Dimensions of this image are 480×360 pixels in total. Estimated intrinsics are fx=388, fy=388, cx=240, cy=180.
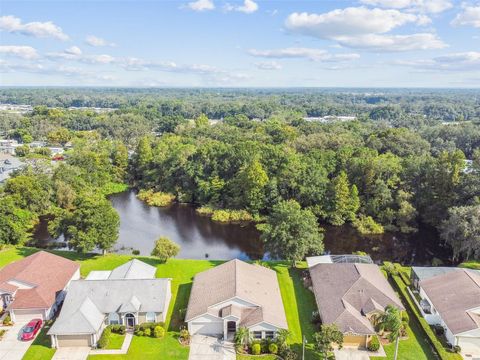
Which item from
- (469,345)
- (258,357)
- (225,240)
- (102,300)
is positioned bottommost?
(225,240)

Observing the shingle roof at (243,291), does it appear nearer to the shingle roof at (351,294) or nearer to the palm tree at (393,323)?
the shingle roof at (351,294)

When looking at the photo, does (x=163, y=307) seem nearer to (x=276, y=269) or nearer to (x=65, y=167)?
(x=276, y=269)

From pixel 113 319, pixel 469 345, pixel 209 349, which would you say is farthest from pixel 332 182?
pixel 113 319

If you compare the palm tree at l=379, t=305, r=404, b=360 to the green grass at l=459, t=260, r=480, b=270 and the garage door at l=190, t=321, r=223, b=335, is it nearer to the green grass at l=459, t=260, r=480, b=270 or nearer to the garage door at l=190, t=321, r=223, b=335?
the garage door at l=190, t=321, r=223, b=335

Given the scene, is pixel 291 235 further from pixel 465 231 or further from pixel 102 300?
pixel 465 231

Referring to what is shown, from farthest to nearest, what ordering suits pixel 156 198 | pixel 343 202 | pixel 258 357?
pixel 156 198
pixel 343 202
pixel 258 357

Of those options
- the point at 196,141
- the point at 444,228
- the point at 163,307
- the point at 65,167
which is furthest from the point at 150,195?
the point at 444,228

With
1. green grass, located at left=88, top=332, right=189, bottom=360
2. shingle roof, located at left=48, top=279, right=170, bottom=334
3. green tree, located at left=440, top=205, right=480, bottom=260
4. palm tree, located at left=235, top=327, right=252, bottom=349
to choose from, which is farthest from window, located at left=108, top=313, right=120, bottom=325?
green tree, located at left=440, top=205, right=480, bottom=260
